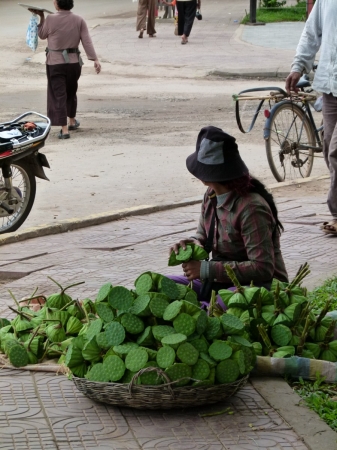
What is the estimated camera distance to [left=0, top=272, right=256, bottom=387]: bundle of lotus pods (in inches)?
151

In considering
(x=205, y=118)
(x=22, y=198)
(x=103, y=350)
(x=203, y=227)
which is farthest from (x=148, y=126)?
(x=103, y=350)

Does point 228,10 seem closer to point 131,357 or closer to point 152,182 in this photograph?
point 152,182

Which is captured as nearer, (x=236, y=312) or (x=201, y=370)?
(x=201, y=370)

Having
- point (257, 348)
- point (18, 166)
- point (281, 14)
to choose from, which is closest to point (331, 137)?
→ point (18, 166)

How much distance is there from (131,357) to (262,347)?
2.50 feet

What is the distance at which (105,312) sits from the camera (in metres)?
4.07

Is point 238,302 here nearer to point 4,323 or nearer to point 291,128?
point 4,323

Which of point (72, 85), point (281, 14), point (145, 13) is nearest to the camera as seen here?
point (72, 85)

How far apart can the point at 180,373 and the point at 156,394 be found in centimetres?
13

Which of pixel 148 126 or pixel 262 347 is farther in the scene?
pixel 148 126

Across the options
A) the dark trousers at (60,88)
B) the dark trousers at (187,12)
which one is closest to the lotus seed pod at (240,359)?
the dark trousers at (60,88)

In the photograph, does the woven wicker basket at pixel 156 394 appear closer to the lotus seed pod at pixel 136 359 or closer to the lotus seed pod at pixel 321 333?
the lotus seed pod at pixel 136 359

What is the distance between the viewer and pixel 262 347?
14.3 feet

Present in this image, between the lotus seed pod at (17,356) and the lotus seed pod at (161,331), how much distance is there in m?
0.73
